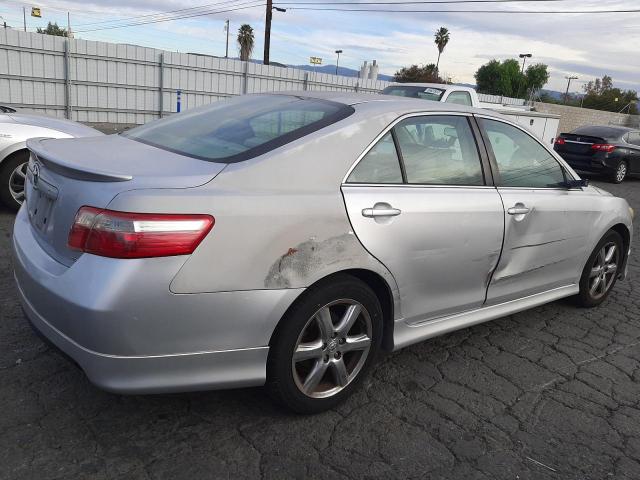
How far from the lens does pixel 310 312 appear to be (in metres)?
2.55

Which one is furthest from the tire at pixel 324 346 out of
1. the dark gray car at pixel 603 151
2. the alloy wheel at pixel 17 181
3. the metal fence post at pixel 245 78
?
the metal fence post at pixel 245 78

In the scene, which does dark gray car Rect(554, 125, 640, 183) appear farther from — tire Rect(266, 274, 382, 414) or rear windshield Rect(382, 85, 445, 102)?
tire Rect(266, 274, 382, 414)

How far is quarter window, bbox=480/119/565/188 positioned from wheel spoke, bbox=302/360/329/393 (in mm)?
1650

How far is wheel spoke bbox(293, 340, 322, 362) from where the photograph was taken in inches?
103

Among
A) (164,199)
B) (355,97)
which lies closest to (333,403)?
(164,199)

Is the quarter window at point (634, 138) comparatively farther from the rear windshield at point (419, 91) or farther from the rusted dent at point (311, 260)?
the rusted dent at point (311, 260)

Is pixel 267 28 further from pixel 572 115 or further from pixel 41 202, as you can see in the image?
pixel 41 202

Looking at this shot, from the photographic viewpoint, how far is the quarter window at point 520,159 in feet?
11.7

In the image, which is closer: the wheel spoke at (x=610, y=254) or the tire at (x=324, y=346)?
the tire at (x=324, y=346)

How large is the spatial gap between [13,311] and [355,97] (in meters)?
2.55

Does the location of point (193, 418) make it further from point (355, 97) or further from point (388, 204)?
point (355, 97)

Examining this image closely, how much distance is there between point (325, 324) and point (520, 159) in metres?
1.91

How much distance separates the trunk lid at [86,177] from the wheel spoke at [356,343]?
105 centimetres

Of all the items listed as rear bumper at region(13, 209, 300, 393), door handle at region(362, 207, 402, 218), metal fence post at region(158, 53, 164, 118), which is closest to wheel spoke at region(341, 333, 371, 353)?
rear bumper at region(13, 209, 300, 393)
